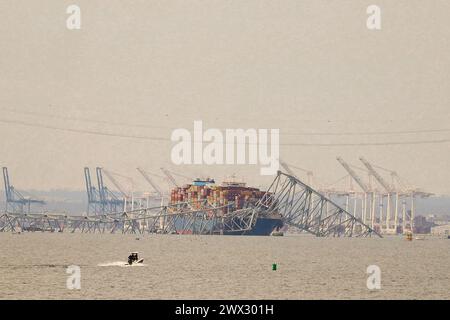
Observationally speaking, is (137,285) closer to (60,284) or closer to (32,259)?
(60,284)

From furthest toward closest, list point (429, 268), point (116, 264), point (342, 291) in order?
point (429, 268)
point (116, 264)
point (342, 291)
